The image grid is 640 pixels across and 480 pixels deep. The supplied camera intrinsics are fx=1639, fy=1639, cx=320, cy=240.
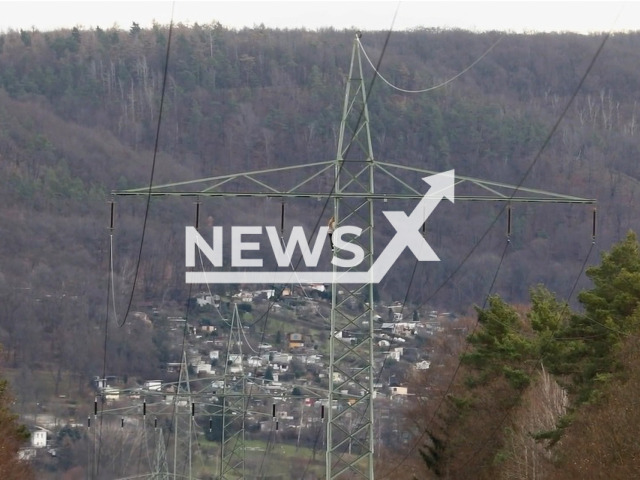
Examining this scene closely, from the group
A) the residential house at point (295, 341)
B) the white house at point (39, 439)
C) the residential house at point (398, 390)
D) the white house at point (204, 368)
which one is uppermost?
the residential house at point (295, 341)

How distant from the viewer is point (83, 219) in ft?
464

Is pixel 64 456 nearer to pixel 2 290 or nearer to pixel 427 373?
pixel 427 373

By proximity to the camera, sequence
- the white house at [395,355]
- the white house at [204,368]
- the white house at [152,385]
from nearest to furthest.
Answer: the white house at [152,385] < the white house at [204,368] < the white house at [395,355]

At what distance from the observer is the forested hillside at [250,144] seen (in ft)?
412

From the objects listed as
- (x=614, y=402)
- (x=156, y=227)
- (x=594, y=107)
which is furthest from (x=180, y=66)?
(x=614, y=402)

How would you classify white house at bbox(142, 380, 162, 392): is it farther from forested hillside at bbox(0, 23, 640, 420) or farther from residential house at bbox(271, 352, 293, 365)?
residential house at bbox(271, 352, 293, 365)

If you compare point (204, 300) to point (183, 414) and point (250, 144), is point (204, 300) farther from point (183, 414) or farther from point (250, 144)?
point (250, 144)

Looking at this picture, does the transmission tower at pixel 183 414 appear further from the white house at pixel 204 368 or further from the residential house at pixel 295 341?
the residential house at pixel 295 341

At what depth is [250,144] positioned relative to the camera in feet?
603

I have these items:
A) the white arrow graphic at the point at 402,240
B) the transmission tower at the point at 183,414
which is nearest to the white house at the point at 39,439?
the transmission tower at the point at 183,414

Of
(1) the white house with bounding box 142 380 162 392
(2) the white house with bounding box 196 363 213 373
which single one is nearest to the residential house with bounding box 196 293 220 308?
(2) the white house with bounding box 196 363 213 373

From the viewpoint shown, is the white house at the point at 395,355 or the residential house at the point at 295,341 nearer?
the residential house at the point at 295,341

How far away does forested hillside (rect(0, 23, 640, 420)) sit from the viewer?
126 m

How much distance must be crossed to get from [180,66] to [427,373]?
12593cm
